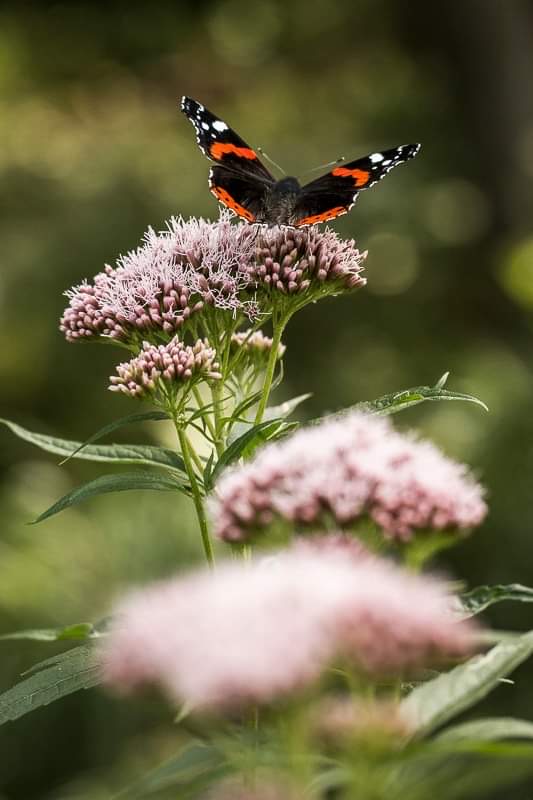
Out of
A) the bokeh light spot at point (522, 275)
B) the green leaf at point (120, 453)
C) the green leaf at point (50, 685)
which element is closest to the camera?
the green leaf at point (50, 685)

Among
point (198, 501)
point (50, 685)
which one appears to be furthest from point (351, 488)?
point (50, 685)

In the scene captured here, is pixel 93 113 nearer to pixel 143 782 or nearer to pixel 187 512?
pixel 187 512

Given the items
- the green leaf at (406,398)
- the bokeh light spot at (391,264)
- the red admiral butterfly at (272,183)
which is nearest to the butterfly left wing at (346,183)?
the red admiral butterfly at (272,183)

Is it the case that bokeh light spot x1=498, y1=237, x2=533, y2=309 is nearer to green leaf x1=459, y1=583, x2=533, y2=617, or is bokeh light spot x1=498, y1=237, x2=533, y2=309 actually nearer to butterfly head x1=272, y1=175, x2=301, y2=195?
butterfly head x1=272, y1=175, x2=301, y2=195

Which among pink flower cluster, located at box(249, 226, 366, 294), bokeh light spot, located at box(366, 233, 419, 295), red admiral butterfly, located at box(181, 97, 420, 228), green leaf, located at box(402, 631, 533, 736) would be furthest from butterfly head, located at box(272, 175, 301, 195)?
bokeh light spot, located at box(366, 233, 419, 295)

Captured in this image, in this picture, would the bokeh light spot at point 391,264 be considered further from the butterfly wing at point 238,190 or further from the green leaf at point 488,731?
the green leaf at point 488,731
